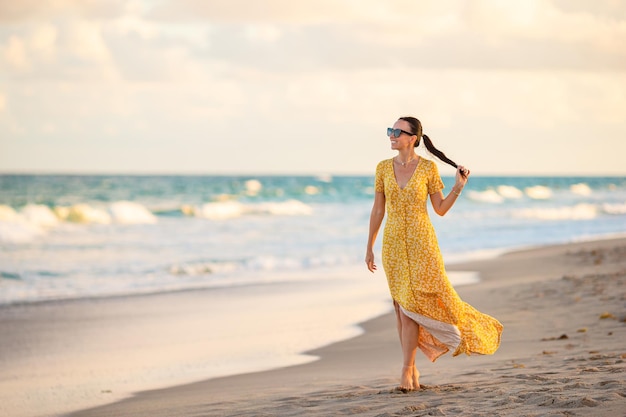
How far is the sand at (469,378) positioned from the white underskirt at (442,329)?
0.32m

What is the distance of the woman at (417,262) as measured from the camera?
5.71m

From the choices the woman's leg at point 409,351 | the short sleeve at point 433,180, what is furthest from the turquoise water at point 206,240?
the short sleeve at point 433,180

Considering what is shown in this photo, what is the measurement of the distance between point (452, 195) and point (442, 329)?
0.93 metres

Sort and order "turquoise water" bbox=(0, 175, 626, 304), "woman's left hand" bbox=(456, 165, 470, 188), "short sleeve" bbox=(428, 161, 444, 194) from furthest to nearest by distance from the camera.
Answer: "turquoise water" bbox=(0, 175, 626, 304) → "short sleeve" bbox=(428, 161, 444, 194) → "woman's left hand" bbox=(456, 165, 470, 188)

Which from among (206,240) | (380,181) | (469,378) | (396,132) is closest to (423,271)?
(380,181)

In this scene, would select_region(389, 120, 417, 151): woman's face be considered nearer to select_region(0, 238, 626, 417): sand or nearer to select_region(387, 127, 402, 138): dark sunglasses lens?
select_region(387, 127, 402, 138): dark sunglasses lens

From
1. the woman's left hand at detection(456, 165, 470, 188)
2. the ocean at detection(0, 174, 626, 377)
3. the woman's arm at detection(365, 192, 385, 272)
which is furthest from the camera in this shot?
the ocean at detection(0, 174, 626, 377)

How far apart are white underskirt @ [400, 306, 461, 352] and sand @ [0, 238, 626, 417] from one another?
0.32 meters

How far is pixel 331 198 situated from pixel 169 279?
1502 inches

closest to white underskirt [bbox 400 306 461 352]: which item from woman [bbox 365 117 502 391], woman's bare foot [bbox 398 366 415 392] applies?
woman [bbox 365 117 502 391]

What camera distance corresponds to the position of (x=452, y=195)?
18.6 ft

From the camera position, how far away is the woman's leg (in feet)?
19.2

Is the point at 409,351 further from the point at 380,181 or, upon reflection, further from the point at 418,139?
the point at 418,139

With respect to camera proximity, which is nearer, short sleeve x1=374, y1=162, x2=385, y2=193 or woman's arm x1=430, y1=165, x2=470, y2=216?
woman's arm x1=430, y1=165, x2=470, y2=216
